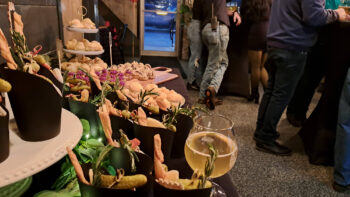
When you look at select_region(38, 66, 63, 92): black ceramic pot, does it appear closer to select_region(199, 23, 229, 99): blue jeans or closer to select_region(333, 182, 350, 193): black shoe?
select_region(333, 182, 350, 193): black shoe

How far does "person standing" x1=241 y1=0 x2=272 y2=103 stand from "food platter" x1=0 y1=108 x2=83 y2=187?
3043 mm

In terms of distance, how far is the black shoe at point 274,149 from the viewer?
2.34 metres

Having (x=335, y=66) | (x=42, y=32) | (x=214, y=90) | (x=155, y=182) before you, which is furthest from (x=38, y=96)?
(x=214, y=90)

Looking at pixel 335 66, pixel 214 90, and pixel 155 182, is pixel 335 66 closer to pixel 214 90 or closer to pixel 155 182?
pixel 214 90

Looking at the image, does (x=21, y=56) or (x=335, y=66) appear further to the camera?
(x=335, y=66)

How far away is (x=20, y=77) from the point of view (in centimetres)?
55

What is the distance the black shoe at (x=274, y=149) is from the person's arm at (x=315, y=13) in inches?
41.9

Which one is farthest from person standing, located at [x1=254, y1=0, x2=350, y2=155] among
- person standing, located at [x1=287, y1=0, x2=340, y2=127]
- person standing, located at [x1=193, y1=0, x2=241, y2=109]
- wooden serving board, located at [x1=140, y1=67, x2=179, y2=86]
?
person standing, located at [x1=193, y1=0, x2=241, y2=109]

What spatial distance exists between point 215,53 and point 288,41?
1429 mm

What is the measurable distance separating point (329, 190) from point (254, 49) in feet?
6.47

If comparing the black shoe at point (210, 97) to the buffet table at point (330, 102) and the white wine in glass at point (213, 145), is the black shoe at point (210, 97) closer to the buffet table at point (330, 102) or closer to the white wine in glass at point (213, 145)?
the buffet table at point (330, 102)

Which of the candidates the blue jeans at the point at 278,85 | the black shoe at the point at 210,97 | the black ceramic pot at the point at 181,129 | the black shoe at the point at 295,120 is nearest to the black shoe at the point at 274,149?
the blue jeans at the point at 278,85

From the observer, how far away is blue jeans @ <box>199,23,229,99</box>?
Answer: 10.5 feet

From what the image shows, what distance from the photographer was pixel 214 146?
0.66 meters
